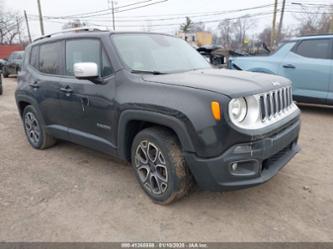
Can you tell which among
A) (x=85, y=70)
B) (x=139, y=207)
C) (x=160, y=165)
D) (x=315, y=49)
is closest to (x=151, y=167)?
(x=160, y=165)

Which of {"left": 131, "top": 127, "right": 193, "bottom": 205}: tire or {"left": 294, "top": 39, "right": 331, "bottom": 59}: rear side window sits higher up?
{"left": 294, "top": 39, "right": 331, "bottom": 59}: rear side window

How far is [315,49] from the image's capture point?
21.0 ft

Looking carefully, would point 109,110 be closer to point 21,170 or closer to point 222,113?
point 222,113

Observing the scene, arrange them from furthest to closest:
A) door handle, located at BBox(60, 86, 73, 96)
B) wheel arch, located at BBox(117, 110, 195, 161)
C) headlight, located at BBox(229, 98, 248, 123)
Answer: door handle, located at BBox(60, 86, 73, 96) → wheel arch, located at BBox(117, 110, 195, 161) → headlight, located at BBox(229, 98, 248, 123)

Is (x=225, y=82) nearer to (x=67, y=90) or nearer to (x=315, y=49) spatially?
(x=67, y=90)

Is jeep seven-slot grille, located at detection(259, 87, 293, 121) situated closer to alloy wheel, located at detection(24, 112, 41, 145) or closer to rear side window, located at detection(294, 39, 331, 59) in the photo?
alloy wheel, located at detection(24, 112, 41, 145)

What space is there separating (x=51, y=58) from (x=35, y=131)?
1324 millimetres

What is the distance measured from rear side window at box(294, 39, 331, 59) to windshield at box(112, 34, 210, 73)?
372 centimetres

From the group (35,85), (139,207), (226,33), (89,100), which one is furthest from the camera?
(226,33)

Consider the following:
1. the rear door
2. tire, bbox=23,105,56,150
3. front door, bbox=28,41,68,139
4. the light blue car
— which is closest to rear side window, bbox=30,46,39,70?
front door, bbox=28,41,68,139

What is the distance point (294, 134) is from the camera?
305 cm

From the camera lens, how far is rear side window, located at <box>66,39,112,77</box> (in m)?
3.29

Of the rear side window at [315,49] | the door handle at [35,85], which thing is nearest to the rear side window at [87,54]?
the door handle at [35,85]

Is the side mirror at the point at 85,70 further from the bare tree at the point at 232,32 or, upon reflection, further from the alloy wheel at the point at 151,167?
the bare tree at the point at 232,32
